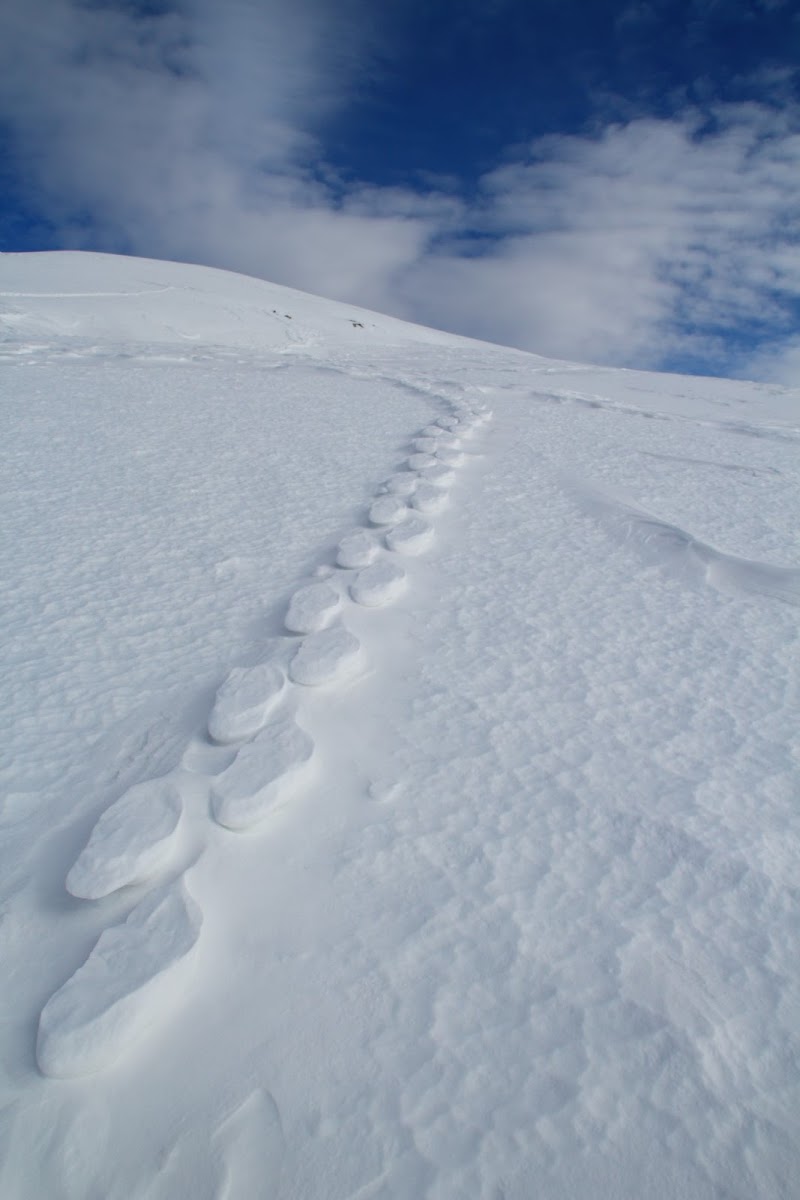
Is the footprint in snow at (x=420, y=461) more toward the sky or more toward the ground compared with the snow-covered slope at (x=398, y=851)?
more toward the sky

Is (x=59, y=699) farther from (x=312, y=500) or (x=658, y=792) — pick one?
(x=312, y=500)

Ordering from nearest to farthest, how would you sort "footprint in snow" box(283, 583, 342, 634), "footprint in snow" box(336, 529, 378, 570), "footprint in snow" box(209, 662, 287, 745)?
"footprint in snow" box(209, 662, 287, 745), "footprint in snow" box(283, 583, 342, 634), "footprint in snow" box(336, 529, 378, 570)

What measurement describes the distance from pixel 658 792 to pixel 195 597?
101 centimetres

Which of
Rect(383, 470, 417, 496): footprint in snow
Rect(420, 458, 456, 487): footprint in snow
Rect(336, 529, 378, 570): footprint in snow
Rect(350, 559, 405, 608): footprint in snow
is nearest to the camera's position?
Rect(350, 559, 405, 608): footprint in snow

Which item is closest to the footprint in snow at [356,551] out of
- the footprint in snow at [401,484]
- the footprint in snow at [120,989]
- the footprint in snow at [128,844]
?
the footprint in snow at [401,484]

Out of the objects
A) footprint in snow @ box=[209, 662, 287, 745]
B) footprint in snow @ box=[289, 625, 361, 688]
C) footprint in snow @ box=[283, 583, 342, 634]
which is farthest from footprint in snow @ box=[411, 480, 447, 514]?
footprint in snow @ box=[209, 662, 287, 745]

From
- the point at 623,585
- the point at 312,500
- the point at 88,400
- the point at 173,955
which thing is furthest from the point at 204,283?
the point at 173,955

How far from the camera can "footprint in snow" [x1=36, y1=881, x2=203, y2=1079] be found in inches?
23.0

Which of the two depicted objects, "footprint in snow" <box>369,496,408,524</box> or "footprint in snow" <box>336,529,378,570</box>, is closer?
"footprint in snow" <box>336,529,378,570</box>

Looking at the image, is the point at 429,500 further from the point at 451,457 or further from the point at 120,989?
the point at 120,989

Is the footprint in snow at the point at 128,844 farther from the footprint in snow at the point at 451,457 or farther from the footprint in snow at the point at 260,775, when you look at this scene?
the footprint in snow at the point at 451,457

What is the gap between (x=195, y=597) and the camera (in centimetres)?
142

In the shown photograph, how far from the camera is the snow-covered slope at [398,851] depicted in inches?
21.5

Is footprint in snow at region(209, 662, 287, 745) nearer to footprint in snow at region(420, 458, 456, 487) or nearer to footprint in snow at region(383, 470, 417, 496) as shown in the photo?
footprint in snow at region(383, 470, 417, 496)
